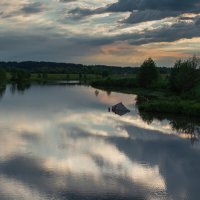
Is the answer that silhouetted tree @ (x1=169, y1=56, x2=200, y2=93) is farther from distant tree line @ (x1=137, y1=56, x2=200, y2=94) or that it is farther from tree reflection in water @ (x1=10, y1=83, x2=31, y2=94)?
tree reflection in water @ (x1=10, y1=83, x2=31, y2=94)

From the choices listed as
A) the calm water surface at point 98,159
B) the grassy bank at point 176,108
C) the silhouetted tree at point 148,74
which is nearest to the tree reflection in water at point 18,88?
the silhouetted tree at point 148,74

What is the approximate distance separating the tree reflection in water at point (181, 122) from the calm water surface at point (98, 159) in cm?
11

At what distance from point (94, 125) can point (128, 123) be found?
5136 millimetres

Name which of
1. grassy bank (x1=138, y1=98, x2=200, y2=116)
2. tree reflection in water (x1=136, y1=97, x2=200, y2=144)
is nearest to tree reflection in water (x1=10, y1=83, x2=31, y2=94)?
grassy bank (x1=138, y1=98, x2=200, y2=116)

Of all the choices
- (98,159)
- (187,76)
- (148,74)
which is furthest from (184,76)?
(98,159)

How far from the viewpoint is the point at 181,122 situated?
5059 cm

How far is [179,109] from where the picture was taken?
5769cm

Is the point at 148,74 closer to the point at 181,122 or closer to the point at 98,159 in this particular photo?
the point at 181,122

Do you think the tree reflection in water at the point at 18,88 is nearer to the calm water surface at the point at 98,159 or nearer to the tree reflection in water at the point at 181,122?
the tree reflection in water at the point at 181,122

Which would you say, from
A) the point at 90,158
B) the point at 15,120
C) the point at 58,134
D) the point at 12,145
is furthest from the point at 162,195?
the point at 15,120

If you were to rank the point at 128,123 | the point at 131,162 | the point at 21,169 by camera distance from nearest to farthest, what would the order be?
the point at 21,169 < the point at 131,162 < the point at 128,123

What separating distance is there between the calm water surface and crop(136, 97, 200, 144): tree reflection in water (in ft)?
0.36

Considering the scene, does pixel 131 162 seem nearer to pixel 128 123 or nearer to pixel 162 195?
pixel 162 195

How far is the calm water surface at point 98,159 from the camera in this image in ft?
77.2
